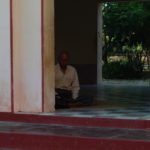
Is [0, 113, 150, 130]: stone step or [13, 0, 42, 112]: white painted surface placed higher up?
[13, 0, 42, 112]: white painted surface

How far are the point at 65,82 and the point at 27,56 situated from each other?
1.19m

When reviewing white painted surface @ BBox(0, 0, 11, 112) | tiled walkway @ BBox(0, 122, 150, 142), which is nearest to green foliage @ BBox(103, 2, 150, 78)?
white painted surface @ BBox(0, 0, 11, 112)

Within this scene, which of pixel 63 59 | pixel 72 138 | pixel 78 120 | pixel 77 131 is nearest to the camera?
pixel 72 138

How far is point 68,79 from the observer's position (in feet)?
30.6

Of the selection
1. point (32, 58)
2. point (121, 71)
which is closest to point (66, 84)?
point (32, 58)

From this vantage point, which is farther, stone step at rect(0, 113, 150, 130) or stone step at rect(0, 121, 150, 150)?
stone step at rect(0, 113, 150, 130)

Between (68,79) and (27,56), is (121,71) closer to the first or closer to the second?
(68,79)

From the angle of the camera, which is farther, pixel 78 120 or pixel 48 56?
pixel 48 56

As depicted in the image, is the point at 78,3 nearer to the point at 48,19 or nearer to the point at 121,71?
the point at 121,71

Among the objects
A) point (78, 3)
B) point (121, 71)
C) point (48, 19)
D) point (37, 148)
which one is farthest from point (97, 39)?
point (37, 148)

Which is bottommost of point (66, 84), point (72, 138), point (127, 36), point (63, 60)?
point (72, 138)

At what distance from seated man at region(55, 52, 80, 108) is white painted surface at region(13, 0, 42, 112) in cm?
81

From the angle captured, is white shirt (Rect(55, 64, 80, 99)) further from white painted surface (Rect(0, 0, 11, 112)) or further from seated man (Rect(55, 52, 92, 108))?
white painted surface (Rect(0, 0, 11, 112))

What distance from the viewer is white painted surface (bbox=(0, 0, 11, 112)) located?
839 centimetres
